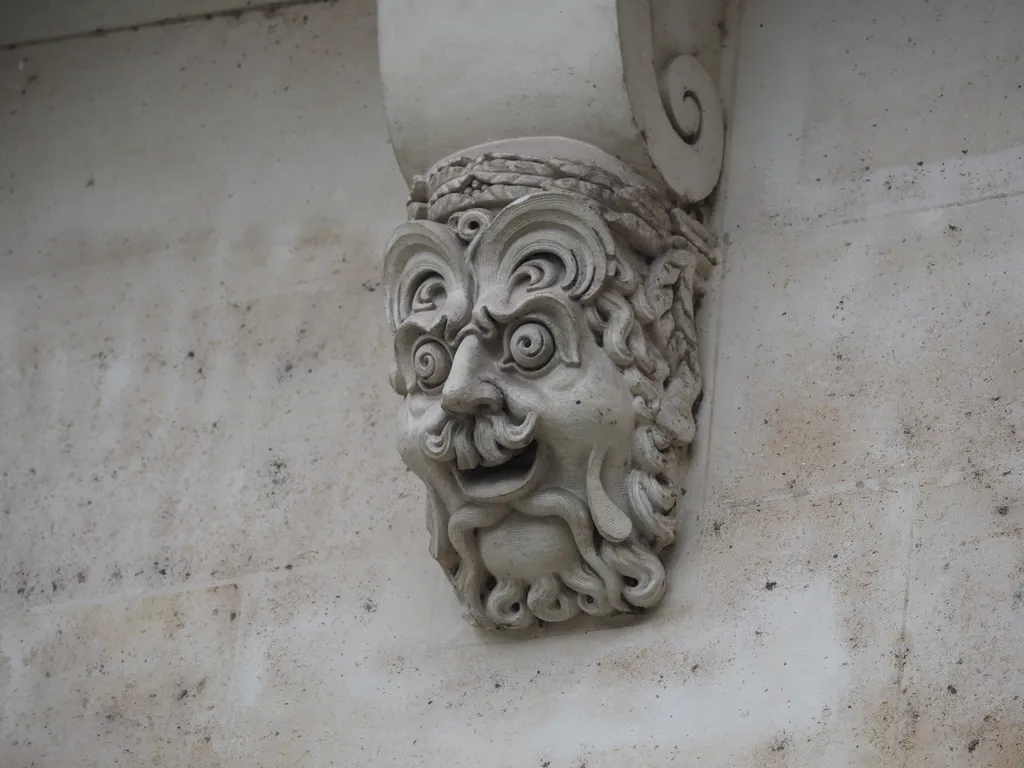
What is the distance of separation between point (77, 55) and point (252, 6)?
0.27 m

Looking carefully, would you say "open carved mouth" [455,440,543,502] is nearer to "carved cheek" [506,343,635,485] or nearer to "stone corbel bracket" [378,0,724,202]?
"carved cheek" [506,343,635,485]

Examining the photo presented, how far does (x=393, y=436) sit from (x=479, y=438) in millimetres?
371

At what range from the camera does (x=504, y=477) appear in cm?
255

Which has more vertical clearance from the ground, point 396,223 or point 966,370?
point 396,223

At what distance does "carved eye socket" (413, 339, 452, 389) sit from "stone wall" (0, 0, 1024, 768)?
285mm

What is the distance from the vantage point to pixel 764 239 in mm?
2773

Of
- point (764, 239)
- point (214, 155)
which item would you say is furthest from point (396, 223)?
point (764, 239)

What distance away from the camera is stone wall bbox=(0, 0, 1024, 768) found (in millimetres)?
2510

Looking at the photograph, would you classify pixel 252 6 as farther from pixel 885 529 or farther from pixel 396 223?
pixel 885 529

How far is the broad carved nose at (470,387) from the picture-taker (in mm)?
2486

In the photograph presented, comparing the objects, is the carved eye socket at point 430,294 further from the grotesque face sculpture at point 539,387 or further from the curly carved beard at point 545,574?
the curly carved beard at point 545,574

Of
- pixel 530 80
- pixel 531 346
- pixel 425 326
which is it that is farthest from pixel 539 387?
pixel 530 80

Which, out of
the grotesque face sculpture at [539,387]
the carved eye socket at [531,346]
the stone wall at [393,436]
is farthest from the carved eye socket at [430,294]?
the stone wall at [393,436]

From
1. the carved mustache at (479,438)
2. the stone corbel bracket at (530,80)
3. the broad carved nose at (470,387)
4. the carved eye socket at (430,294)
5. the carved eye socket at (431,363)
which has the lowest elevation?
the carved mustache at (479,438)
